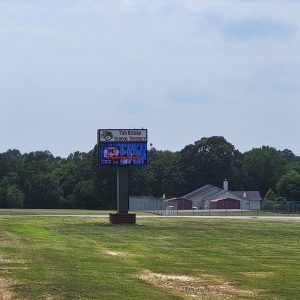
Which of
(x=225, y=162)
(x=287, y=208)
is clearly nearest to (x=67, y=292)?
(x=287, y=208)

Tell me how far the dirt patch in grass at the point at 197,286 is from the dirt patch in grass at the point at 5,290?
10.5 feet

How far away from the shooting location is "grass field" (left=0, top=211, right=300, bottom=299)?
48.4ft

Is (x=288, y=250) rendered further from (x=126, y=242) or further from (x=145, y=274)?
(x=145, y=274)

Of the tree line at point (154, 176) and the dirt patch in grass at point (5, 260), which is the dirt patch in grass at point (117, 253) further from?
the tree line at point (154, 176)

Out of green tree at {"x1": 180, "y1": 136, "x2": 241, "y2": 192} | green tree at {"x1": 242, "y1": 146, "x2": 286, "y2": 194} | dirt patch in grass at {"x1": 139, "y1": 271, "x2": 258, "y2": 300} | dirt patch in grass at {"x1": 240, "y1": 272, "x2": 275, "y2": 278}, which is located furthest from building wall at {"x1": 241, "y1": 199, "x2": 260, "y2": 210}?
dirt patch in grass at {"x1": 139, "y1": 271, "x2": 258, "y2": 300}

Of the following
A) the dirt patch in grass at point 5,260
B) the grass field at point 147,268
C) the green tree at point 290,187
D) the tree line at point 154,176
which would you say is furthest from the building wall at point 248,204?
the dirt patch in grass at point 5,260

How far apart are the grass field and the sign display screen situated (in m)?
18.0

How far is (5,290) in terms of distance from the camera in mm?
14523

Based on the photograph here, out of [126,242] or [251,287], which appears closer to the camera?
[251,287]

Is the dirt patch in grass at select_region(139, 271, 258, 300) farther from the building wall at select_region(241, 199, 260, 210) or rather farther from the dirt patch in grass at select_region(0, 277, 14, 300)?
the building wall at select_region(241, 199, 260, 210)

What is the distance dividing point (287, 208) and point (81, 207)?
4666cm

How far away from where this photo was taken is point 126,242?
31047mm

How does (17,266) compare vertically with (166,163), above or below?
below

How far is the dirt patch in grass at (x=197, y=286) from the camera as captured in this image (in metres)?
14.5
